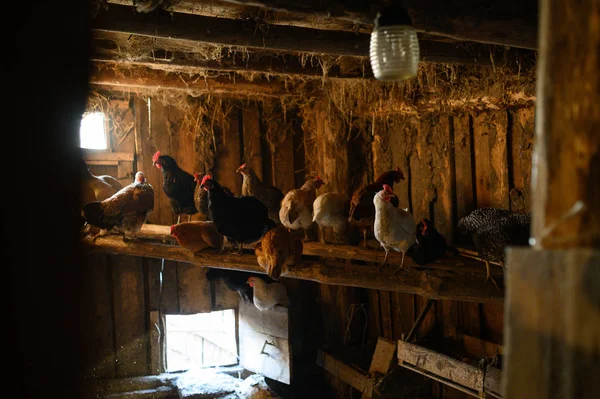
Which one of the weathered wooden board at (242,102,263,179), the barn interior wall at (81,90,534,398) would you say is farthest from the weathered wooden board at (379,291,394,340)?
the weathered wooden board at (242,102,263,179)

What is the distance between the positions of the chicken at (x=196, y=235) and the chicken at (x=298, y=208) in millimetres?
743

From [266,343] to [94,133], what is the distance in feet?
10.1

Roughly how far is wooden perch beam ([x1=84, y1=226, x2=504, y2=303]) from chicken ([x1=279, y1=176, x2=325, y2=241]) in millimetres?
263

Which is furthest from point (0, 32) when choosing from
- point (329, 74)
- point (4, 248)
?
point (329, 74)

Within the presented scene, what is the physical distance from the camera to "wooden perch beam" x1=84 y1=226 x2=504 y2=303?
3.23 m

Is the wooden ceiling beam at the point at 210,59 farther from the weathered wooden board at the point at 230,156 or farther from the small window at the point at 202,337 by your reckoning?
the small window at the point at 202,337

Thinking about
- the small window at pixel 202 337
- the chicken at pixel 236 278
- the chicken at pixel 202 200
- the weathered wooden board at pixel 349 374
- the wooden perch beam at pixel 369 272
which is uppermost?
the chicken at pixel 202 200

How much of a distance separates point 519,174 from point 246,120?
3.27 meters

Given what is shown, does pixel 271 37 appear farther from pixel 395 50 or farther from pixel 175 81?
pixel 175 81

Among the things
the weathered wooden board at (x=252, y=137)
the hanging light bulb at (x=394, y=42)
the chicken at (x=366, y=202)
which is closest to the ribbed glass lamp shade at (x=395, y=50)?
the hanging light bulb at (x=394, y=42)

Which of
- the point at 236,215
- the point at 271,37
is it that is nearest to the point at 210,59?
the point at 271,37

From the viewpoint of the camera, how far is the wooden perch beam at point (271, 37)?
2643 mm

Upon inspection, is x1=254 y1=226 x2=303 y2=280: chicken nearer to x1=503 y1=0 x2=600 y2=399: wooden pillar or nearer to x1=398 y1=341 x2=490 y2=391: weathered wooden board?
x1=398 y1=341 x2=490 y2=391: weathered wooden board

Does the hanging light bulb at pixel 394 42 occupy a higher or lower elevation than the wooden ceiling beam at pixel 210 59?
lower
